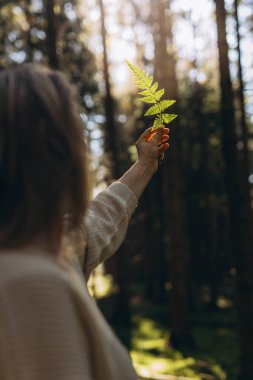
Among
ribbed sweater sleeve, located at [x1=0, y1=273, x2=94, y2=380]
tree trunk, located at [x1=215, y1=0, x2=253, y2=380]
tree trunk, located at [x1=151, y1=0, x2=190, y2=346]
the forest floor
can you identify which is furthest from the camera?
tree trunk, located at [x1=151, y1=0, x2=190, y2=346]

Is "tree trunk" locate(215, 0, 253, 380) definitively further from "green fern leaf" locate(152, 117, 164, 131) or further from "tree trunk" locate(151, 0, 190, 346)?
"green fern leaf" locate(152, 117, 164, 131)

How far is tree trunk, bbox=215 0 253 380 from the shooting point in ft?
39.5

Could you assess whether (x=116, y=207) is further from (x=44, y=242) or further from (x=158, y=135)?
(x=44, y=242)

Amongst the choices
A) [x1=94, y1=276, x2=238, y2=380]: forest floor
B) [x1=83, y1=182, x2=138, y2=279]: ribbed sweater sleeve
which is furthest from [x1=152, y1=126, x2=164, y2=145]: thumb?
[x1=94, y1=276, x2=238, y2=380]: forest floor

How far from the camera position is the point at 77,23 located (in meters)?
26.6

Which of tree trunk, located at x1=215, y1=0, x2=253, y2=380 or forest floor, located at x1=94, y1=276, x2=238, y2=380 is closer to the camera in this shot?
tree trunk, located at x1=215, y1=0, x2=253, y2=380

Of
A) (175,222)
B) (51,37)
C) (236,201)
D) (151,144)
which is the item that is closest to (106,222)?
(151,144)

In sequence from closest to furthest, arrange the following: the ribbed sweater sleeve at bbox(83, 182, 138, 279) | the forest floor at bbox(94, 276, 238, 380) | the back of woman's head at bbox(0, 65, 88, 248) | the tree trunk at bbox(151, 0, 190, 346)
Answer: the back of woman's head at bbox(0, 65, 88, 248) → the ribbed sweater sleeve at bbox(83, 182, 138, 279) → the forest floor at bbox(94, 276, 238, 380) → the tree trunk at bbox(151, 0, 190, 346)

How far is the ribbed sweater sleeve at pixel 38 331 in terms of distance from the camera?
139cm

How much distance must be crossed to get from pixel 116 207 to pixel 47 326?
1.07 m

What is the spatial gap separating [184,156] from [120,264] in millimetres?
7833

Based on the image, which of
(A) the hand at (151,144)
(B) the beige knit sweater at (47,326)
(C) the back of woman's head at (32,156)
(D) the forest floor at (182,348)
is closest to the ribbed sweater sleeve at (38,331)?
(B) the beige knit sweater at (47,326)

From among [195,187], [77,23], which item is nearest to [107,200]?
[77,23]

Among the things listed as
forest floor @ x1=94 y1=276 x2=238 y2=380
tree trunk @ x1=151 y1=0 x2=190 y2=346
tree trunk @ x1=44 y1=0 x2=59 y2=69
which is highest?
tree trunk @ x1=44 y1=0 x2=59 y2=69
